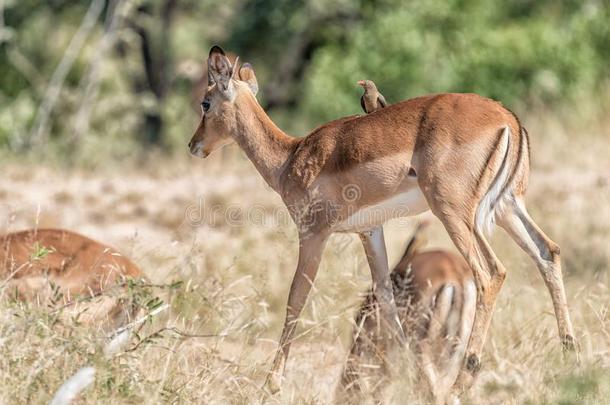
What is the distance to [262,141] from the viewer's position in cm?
667

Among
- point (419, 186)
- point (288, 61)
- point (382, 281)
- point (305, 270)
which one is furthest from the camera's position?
point (288, 61)

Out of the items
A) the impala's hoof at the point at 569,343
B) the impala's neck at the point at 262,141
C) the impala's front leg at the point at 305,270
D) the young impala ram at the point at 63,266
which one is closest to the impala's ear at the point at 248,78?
the impala's neck at the point at 262,141

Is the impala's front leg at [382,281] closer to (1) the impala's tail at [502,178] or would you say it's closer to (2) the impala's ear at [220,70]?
(1) the impala's tail at [502,178]

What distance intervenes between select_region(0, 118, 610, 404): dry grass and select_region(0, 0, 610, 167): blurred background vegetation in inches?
81.6

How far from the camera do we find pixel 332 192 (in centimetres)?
619

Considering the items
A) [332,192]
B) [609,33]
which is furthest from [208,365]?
[609,33]

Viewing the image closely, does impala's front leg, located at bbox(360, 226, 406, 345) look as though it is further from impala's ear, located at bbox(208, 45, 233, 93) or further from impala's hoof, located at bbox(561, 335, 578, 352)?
impala's ear, located at bbox(208, 45, 233, 93)

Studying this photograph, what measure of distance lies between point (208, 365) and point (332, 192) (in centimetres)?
121

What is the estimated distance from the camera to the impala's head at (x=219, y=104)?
21.7 ft

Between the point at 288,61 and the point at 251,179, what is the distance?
6815 mm

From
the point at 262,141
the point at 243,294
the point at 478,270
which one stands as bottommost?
the point at 243,294

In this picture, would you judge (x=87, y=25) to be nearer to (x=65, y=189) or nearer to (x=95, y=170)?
→ (x=95, y=170)

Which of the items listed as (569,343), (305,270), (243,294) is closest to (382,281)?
(305,270)

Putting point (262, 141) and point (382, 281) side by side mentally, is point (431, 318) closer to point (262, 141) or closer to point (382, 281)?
point (382, 281)
